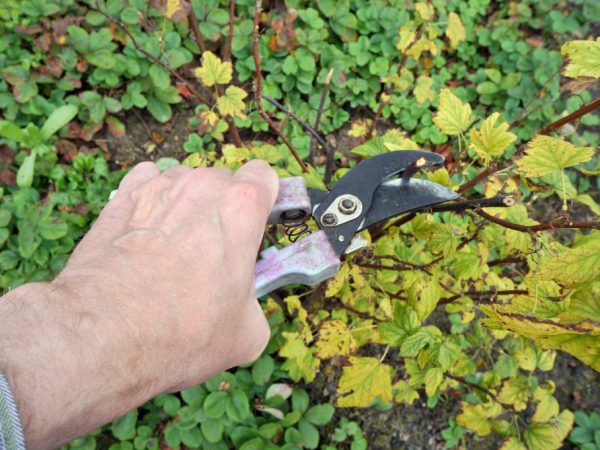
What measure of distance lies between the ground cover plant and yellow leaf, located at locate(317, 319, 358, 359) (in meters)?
0.01

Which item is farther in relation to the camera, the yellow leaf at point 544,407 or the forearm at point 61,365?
the yellow leaf at point 544,407

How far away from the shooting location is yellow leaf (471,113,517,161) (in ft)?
3.90

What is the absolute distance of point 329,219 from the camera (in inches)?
51.3

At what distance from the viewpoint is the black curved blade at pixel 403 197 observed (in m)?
1.24

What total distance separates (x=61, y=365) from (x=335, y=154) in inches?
79.0

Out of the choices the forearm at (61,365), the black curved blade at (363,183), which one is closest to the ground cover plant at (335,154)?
the black curved blade at (363,183)

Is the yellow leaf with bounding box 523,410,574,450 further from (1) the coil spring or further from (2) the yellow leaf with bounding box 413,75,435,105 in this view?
(2) the yellow leaf with bounding box 413,75,435,105

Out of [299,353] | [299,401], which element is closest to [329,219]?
[299,353]

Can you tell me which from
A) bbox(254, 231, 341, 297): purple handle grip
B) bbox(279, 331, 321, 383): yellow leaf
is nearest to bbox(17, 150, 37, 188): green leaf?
bbox(279, 331, 321, 383): yellow leaf

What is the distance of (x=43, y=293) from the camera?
103 centimetres

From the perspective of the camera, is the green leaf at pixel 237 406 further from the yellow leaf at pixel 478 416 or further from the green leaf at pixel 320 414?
the yellow leaf at pixel 478 416

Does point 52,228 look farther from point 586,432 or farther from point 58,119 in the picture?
point 586,432

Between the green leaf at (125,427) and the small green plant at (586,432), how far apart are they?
199 centimetres

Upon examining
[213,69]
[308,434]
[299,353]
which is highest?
[213,69]
